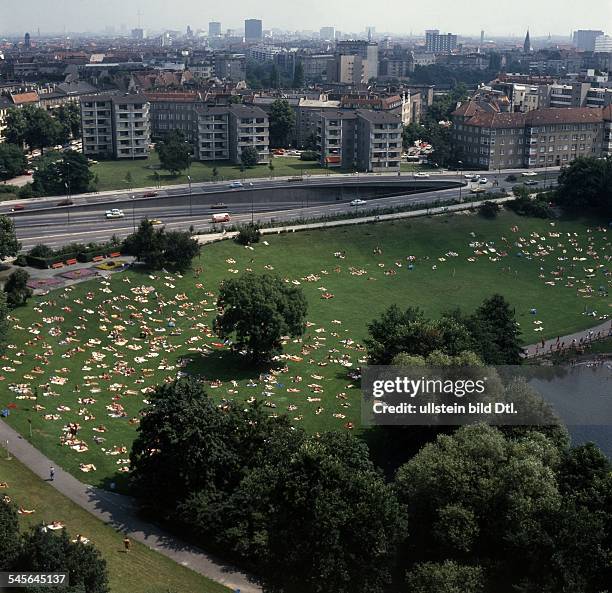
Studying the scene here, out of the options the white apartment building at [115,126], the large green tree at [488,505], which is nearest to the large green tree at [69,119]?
the white apartment building at [115,126]

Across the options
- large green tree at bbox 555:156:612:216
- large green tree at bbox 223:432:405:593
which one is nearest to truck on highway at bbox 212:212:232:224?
large green tree at bbox 555:156:612:216

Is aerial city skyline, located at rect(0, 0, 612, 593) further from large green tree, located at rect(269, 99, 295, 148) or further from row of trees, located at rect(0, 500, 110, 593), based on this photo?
large green tree, located at rect(269, 99, 295, 148)

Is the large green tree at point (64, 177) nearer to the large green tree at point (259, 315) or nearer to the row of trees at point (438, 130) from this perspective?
the row of trees at point (438, 130)

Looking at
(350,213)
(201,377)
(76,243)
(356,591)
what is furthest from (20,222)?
(356,591)

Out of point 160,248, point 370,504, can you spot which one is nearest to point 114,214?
point 160,248

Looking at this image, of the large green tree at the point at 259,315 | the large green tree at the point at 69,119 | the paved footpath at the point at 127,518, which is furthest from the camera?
the large green tree at the point at 69,119

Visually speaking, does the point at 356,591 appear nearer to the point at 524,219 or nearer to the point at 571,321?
the point at 571,321

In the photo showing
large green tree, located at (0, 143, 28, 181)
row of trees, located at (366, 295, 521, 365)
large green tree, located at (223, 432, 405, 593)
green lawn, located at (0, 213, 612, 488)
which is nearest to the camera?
large green tree, located at (223, 432, 405, 593)
